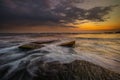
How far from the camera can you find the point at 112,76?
57.9 inches

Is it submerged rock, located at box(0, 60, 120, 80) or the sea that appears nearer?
submerged rock, located at box(0, 60, 120, 80)

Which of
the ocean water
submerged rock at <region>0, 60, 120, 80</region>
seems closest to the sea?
the ocean water

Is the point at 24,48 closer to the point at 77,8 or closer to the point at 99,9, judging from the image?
the point at 77,8

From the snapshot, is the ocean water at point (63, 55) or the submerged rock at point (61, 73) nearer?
the submerged rock at point (61, 73)

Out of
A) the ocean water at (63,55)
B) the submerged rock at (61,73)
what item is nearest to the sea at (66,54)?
the ocean water at (63,55)

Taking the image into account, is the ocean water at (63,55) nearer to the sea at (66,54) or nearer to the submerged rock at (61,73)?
the sea at (66,54)

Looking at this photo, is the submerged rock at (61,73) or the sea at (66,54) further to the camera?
the sea at (66,54)

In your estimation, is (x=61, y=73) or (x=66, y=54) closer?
(x=61, y=73)

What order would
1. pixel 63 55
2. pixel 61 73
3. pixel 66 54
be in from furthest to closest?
pixel 66 54
pixel 63 55
pixel 61 73

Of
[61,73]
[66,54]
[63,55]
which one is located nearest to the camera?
[61,73]

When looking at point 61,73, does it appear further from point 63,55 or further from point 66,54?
point 66,54

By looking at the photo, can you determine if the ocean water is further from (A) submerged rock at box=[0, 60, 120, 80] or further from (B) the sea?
(A) submerged rock at box=[0, 60, 120, 80]

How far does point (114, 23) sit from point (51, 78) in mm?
7036

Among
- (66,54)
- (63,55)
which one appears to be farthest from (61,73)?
(66,54)
